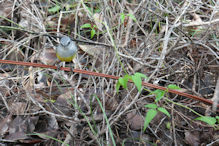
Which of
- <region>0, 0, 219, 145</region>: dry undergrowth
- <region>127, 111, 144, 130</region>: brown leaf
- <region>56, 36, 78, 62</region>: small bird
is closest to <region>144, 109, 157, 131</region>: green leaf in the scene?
<region>0, 0, 219, 145</region>: dry undergrowth

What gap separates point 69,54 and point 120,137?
1354mm

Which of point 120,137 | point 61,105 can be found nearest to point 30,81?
point 61,105

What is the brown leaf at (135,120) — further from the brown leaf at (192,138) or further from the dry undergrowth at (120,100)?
the brown leaf at (192,138)

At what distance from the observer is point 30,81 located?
3.58 metres

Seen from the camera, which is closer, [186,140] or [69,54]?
[186,140]

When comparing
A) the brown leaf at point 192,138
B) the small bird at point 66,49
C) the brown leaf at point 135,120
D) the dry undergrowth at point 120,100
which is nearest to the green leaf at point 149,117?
the dry undergrowth at point 120,100

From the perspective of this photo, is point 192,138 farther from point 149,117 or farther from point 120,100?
point 149,117

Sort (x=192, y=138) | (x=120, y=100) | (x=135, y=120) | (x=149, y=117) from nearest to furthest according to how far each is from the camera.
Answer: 1. (x=149, y=117)
2. (x=192, y=138)
3. (x=135, y=120)
4. (x=120, y=100)

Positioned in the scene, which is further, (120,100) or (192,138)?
(120,100)

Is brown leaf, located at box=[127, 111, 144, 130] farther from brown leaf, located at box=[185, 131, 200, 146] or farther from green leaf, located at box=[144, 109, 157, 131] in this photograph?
green leaf, located at box=[144, 109, 157, 131]

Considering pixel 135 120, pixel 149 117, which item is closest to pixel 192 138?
pixel 135 120

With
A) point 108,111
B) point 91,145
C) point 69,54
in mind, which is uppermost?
point 69,54

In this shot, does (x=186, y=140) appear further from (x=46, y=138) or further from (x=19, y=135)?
(x=19, y=135)

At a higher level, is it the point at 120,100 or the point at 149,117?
the point at 149,117
